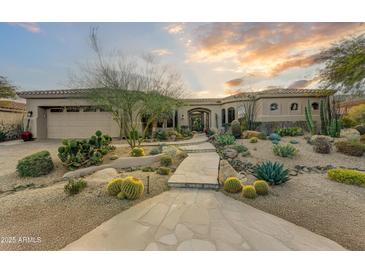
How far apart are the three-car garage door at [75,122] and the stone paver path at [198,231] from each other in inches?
417

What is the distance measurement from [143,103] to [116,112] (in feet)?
4.73

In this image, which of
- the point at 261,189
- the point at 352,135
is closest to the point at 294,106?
the point at 352,135

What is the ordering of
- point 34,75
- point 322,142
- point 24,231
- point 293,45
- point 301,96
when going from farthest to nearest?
point 301,96 → point 322,142 → point 34,75 → point 293,45 → point 24,231

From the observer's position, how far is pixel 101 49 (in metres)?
6.11

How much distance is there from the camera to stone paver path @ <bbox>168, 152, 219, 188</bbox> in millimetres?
4218

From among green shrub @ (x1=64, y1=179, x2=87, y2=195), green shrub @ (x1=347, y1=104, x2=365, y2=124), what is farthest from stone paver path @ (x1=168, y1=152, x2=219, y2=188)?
green shrub @ (x1=347, y1=104, x2=365, y2=124)

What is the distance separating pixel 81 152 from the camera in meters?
5.62

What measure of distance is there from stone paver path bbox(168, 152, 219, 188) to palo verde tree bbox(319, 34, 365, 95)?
6939 mm

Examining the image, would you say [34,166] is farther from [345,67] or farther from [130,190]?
[345,67]

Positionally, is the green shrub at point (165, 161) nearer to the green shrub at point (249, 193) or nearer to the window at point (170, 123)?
the green shrub at point (249, 193)

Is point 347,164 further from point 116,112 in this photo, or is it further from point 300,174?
point 116,112

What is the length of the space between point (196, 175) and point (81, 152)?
4.21 metres

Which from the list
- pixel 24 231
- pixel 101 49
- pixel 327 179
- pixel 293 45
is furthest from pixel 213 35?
pixel 24 231

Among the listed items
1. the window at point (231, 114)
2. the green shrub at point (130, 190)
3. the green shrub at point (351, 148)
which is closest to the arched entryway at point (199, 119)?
the window at point (231, 114)
